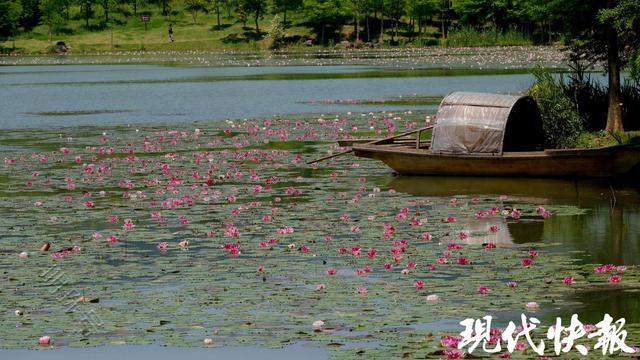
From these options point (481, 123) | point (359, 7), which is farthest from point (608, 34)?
point (359, 7)

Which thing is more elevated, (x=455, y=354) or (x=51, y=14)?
(x=51, y=14)

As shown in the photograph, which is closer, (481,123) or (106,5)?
(481,123)

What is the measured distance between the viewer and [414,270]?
16281mm

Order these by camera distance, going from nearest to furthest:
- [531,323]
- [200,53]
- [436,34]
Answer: [531,323] → [200,53] → [436,34]

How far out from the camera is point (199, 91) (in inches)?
2586

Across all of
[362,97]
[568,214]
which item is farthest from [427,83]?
[568,214]

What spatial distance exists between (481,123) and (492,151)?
0.66 meters

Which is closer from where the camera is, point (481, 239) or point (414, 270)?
point (414, 270)

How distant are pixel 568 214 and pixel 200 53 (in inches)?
4657

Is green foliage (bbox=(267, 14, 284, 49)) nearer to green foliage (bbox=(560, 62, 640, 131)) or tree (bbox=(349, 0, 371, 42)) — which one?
tree (bbox=(349, 0, 371, 42))

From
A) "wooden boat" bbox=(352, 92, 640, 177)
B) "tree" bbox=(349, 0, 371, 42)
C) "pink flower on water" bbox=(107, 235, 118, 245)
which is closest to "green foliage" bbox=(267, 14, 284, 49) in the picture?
"tree" bbox=(349, 0, 371, 42)

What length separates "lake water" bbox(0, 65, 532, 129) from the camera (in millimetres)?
49219

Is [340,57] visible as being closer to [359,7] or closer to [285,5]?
[359,7]

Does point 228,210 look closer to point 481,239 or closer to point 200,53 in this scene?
point 481,239
